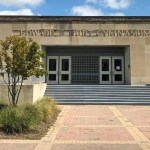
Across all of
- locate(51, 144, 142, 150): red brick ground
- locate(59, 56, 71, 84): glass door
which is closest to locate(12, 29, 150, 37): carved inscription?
locate(59, 56, 71, 84): glass door

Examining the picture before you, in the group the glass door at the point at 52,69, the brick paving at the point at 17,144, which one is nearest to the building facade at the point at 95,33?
the glass door at the point at 52,69

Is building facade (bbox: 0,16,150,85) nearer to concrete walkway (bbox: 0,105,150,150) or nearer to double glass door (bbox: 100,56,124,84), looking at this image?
double glass door (bbox: 100,56,124,84)

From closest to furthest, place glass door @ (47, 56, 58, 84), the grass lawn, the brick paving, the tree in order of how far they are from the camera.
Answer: the brick paving → the grass lawn → the tree → glass door @ (47, 56, 58, 84)

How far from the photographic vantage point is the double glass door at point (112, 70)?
29.2m

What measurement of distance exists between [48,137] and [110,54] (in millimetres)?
20131

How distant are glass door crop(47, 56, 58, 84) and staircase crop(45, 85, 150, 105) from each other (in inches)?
168

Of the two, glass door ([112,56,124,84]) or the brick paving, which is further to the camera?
glass door ([112,56,124,84])

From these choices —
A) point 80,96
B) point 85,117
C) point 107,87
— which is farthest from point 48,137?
point 107,87

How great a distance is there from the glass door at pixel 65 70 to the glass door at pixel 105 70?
2.82 m

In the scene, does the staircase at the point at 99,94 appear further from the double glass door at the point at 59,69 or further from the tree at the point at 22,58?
the tree at the point at 22,58

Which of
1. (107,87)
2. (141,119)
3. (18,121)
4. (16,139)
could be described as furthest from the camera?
(107,87)

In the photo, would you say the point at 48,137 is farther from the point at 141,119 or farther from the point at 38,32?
the point at 38,32

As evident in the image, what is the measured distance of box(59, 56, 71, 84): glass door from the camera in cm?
2919

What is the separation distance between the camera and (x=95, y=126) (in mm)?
12359
